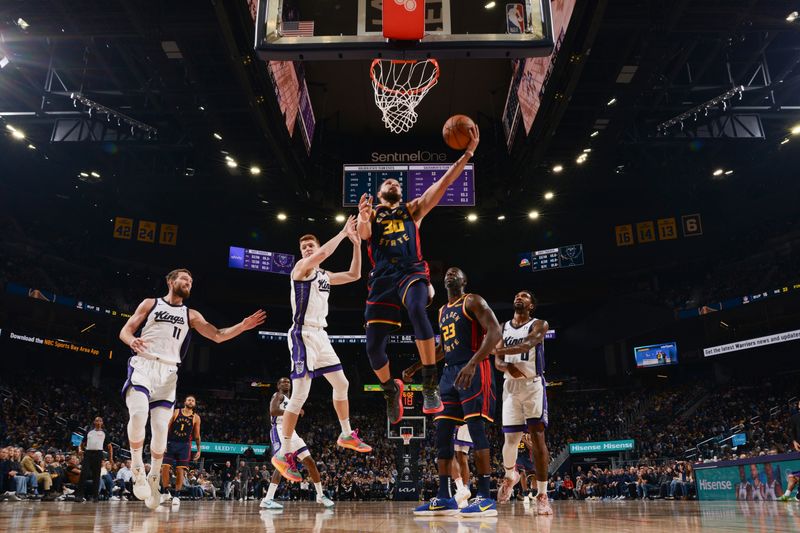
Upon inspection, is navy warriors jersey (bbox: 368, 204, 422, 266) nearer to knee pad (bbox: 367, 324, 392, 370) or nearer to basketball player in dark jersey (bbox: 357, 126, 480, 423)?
basketball player in dark jersey (bbox: 357, 126, 480, 423)

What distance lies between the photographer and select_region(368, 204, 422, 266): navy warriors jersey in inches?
204

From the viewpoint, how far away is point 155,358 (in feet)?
20.4

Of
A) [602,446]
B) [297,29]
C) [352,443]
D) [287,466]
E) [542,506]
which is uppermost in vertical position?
[297,29]

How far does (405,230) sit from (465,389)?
1447mm

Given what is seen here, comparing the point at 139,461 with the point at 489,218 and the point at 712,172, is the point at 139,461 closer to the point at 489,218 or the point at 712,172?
the point at 489,218

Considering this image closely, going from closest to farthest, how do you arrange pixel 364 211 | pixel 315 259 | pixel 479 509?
pixel 479 509, pixel 364 211, pixel 315 259

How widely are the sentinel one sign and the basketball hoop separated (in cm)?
1774

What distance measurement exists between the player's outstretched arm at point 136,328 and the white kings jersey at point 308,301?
148 centimetres

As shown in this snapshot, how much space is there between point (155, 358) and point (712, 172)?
22.3 metres

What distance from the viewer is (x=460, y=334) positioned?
5.66 meters

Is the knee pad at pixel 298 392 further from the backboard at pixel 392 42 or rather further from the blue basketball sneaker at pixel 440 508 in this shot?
the backboard at pixel 392 42

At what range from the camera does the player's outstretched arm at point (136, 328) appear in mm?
5879

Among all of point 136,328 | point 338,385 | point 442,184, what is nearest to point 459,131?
point 442,184

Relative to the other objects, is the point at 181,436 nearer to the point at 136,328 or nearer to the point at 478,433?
the point at 136,328
